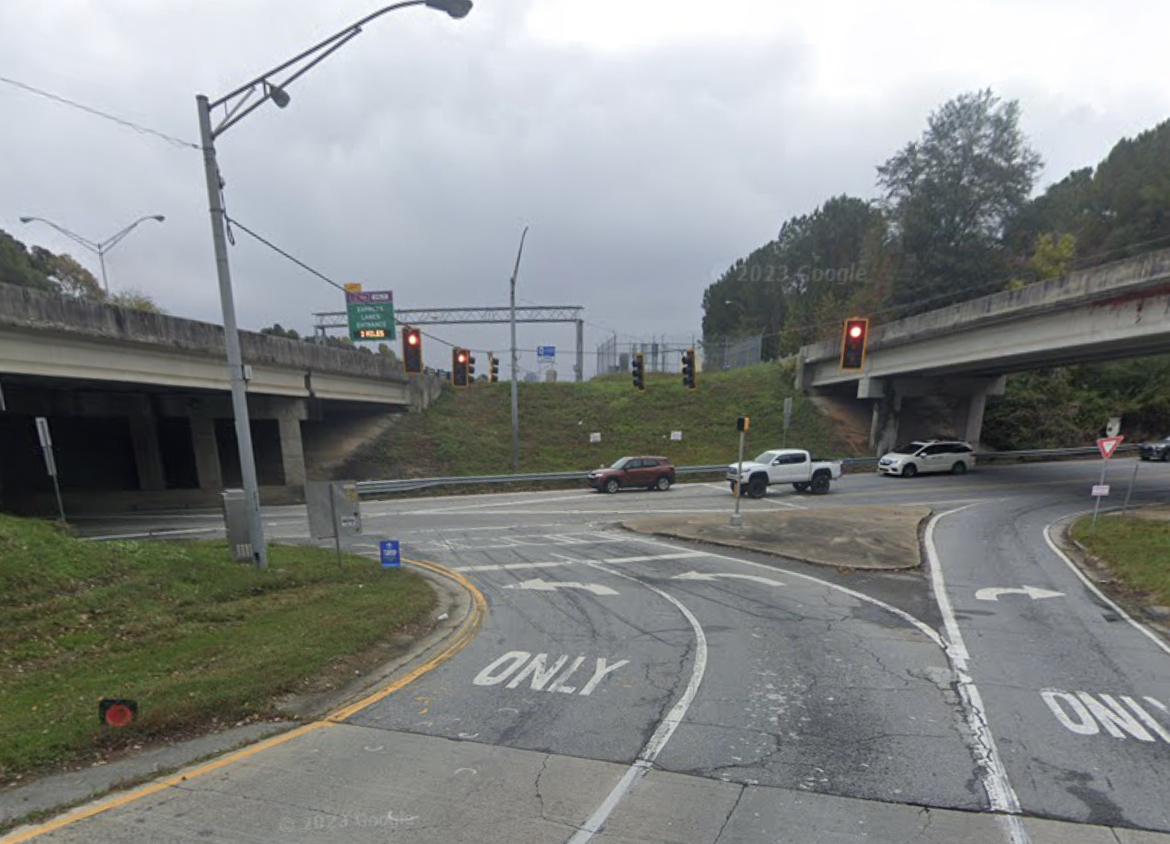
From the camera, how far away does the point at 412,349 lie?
2491 cm

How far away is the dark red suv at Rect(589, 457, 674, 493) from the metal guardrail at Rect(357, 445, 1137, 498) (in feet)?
5.02

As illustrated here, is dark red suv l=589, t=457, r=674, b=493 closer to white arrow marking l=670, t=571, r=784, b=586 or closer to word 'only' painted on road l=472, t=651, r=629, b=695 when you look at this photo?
white arrow marking l=670, t=571, r=784, b=586

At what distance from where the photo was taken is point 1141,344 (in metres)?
21.0

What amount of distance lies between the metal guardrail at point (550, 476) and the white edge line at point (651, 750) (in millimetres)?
20401

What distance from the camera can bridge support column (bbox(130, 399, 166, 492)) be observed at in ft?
81.5

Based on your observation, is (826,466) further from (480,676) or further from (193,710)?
(193,710)

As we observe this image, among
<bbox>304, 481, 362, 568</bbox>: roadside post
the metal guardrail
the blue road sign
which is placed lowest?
the metal guardrail

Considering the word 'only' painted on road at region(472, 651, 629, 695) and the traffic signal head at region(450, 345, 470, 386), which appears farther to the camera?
the traffic signal head at region(450, 345, 470, 386)

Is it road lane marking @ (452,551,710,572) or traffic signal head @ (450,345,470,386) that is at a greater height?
traffic signal head @ (450,345,470,386)

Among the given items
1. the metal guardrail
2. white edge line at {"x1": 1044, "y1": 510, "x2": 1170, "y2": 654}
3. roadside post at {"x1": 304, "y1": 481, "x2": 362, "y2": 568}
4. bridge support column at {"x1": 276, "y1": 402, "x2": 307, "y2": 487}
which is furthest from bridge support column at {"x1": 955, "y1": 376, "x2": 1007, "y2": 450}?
bridge support column at {"x1": 276, "y1": 402, "x2": 307, "y2": 487}

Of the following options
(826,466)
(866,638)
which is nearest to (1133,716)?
(866,638)

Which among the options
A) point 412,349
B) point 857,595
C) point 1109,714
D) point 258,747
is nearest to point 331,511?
point 258,747

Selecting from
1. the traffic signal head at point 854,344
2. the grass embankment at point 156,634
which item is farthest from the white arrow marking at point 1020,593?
the traffic signal head at point 854,344

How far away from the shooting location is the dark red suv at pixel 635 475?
26.9 meters
